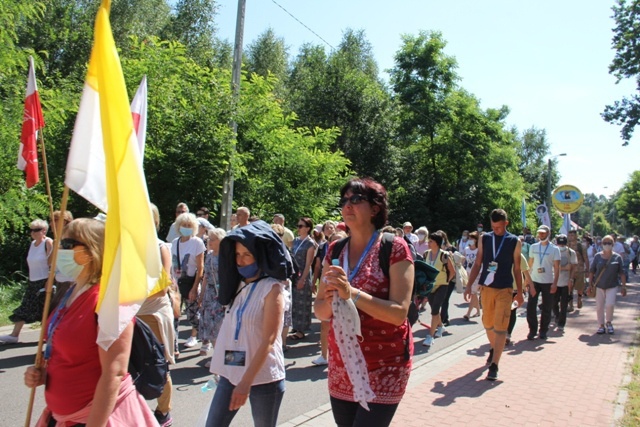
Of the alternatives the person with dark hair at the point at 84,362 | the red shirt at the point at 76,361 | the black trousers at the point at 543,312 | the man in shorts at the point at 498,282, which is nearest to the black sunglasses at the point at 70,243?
the person with dark hair at the point at 84,362

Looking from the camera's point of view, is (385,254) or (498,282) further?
(498,282)

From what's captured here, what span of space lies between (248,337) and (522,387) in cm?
464

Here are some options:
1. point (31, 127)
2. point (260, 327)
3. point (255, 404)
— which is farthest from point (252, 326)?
point (31, 127)

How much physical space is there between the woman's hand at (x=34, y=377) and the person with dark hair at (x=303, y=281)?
21.2 ft

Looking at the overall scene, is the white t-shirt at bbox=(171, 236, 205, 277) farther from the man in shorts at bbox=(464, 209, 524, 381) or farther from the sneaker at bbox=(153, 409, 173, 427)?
the man in shorts at bbox=(464, 209, 524, 381)

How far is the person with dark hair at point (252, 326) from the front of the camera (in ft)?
10.9

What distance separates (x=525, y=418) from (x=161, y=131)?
10.8m

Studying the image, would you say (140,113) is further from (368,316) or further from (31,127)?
(368,316)

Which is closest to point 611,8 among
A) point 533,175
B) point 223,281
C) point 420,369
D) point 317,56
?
point 317,56

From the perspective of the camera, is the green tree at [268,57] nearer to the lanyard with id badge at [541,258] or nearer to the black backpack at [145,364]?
the lanyard with id badge at [541,258]

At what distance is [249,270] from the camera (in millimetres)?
3432

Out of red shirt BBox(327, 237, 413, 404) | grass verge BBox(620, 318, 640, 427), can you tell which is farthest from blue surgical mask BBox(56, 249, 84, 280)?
grass verge BBox(620, 318, 640, 427)

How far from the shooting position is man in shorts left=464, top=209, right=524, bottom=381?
710cm

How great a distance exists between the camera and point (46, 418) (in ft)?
8.46
